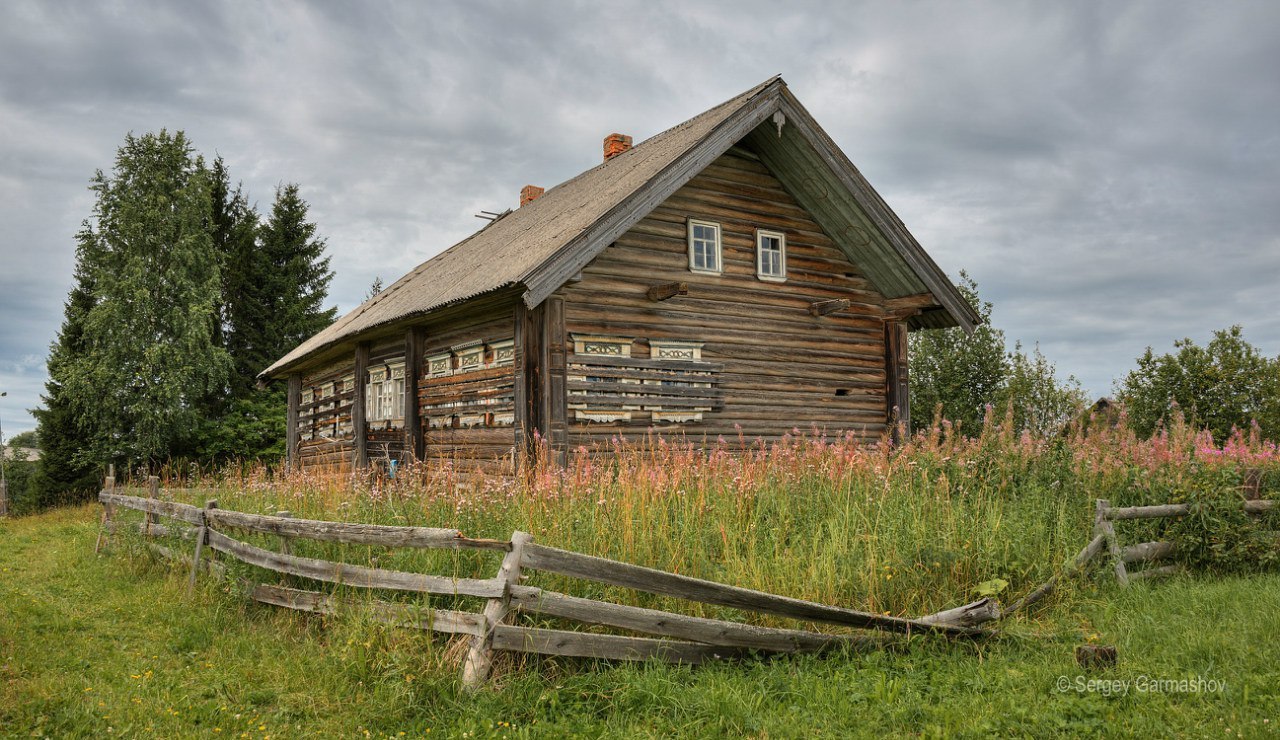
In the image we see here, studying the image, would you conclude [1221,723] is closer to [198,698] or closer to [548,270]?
[198,698]

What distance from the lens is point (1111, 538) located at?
766cm

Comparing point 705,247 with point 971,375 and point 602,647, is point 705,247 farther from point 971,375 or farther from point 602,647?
point 971,375

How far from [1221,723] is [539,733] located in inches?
149

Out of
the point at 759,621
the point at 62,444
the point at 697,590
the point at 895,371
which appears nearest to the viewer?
the point at 697,590

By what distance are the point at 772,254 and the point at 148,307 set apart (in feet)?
68.2

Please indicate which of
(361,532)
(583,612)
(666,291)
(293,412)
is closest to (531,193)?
(293,412)

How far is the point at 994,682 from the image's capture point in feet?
17.8

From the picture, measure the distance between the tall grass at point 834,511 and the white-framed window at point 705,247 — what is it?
17.7ft

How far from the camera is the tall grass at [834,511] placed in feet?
21.6

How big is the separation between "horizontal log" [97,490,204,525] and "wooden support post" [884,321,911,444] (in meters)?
11.7

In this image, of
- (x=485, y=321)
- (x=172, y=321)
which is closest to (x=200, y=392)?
(x=172, y=321)

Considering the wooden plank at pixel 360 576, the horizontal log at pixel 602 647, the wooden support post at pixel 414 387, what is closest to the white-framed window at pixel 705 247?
the wooden support post at pixel 414 387

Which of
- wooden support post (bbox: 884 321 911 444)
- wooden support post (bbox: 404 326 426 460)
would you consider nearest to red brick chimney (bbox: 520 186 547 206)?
wooden support post (bbox: 404 326 426 460)

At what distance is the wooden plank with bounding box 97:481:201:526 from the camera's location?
927 centimetres
